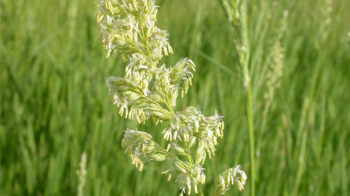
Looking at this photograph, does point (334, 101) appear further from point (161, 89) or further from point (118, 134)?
point (161, 89)

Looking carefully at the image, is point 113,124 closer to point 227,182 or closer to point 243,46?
point 243,46

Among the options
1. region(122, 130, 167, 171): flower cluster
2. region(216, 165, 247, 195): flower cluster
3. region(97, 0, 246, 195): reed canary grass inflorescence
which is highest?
region(97, 0, 246, 195): reed canary grass inflorescence

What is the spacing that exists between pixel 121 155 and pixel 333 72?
121 inches

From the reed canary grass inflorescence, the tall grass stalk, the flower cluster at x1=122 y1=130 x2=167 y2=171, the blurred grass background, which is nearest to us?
the reed canary grass inflorescence

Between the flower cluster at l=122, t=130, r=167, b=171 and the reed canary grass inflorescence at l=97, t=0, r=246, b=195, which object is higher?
the reed canary grass inflorescence at l=97, t=0, r=246, b=195

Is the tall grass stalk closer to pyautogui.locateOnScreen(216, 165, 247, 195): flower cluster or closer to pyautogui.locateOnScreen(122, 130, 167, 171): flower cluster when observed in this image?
pyautogui.locateOnScreen(216, 165, 247, 195): flower cluster

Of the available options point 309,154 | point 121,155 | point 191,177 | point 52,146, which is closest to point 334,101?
point 309,154

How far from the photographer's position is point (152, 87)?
1.20 m

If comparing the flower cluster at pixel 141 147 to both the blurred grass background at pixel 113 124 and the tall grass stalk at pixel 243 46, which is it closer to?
the tall grass stalk at pixel 243 46

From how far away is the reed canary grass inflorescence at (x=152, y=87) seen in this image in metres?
1.15

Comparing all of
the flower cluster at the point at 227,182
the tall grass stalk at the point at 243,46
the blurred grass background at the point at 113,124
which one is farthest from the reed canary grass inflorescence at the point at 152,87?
the blurred grass background at the point at 113,124

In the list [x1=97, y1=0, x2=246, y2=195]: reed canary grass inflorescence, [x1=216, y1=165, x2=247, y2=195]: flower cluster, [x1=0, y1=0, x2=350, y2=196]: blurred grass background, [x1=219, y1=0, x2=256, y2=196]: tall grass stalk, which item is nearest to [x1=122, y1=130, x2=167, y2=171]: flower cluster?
[x1=97, y1=0, x2=246, y2=195]: reed canary grass inflorescence

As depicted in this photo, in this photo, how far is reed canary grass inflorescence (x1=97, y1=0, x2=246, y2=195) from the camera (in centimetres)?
115

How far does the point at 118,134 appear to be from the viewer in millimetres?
2785
